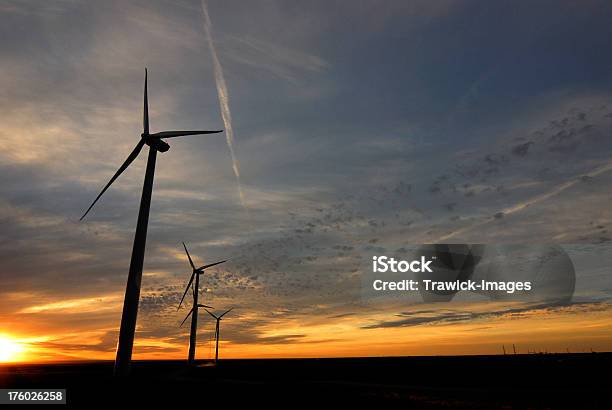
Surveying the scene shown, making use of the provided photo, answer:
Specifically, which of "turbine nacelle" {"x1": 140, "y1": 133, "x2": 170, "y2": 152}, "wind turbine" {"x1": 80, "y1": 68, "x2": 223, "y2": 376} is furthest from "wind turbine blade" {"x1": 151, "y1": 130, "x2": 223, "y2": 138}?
"wind turbine" {"x1": 80, "y1": 68, "x2": 223, "y2": 376}

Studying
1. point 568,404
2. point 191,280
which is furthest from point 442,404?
point 191,280

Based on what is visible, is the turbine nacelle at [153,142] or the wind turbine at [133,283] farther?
the turbine nacelle at [153,142]

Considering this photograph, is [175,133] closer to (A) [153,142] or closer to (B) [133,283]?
(A) [153,142]

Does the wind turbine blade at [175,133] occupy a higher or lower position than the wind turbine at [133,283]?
higher

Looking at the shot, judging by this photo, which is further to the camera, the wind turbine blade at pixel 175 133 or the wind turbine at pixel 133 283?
the wind turbine blade at pixel 175 133

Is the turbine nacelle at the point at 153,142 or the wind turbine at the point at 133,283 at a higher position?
the turbine nacelle at the point at 153,142

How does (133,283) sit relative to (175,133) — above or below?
below

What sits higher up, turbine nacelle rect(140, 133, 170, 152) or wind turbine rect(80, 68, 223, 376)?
turbine nacelle rect(140, 133, 170, 152)

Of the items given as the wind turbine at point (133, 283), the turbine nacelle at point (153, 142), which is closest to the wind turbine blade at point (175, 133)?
the turbine nacelle at point (153, 142)

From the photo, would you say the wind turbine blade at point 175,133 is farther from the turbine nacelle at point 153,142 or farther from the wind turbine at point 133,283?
the wind turbine at point 133,283

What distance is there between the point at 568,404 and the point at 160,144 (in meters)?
48.5

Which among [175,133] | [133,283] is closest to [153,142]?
[175,133]

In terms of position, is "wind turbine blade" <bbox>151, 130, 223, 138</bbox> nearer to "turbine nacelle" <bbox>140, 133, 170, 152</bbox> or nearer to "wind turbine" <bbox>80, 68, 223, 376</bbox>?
"turbine nacelle" <bbox>140, 133, 170, 152</bbox>

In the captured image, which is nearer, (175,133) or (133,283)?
(133,283)
